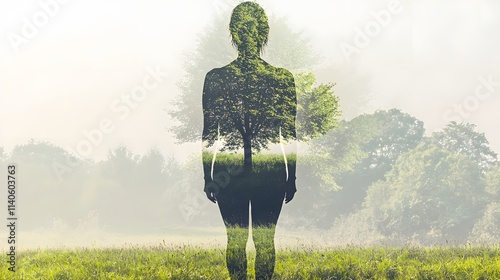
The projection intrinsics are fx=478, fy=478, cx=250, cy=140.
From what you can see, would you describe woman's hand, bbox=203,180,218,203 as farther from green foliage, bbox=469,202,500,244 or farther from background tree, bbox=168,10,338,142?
green foliage, bbox=469,202,500,244

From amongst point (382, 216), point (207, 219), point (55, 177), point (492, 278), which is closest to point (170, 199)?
point (207, 219)

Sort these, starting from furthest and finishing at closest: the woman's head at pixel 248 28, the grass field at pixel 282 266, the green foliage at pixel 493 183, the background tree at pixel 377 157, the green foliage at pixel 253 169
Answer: the background tree at pixel 377 157 → the green foliage at pixel 493 183 → the grass field at pixel 282 266 → the woman's head at pixel 248 28 → the green foliage at pixel 253 169

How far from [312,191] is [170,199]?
19142 mm

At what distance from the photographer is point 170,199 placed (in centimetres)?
5038

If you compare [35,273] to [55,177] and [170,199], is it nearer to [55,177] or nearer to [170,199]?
[170,199]

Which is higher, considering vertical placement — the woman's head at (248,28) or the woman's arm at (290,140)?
the woman's head at (248,28)

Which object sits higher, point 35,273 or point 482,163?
point 482,163

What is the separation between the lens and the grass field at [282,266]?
38.5 feet

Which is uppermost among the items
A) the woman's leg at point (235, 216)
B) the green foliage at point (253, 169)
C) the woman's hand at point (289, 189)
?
the green foliage at point (253, 169)

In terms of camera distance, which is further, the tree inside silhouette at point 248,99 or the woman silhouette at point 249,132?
the tree inside silhouette at point 248,99

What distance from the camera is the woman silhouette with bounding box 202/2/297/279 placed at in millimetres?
8656

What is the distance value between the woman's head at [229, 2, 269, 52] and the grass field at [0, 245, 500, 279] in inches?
220

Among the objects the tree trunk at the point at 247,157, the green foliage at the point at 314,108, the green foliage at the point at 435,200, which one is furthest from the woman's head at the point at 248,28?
the green foliage at the point at 435,200

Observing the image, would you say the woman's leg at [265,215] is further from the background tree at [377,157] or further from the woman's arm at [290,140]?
the background tree at [377,157]
